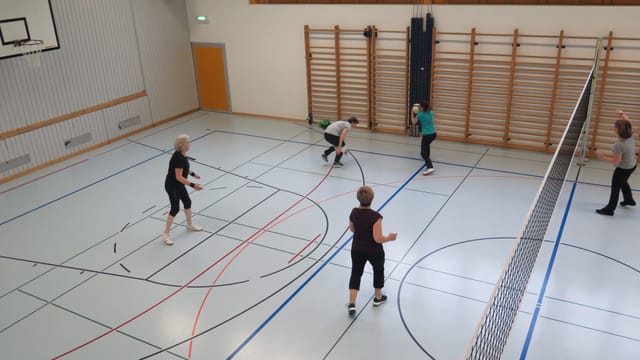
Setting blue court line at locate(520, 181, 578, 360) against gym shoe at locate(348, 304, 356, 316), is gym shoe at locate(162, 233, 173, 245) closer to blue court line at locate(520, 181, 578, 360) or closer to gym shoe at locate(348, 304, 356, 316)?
gym shoe at locate(348, 304, 356, 316)

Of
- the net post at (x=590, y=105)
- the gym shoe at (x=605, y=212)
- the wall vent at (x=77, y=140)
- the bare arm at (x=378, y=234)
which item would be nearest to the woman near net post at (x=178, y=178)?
the bare arm at (x=378, y=234)

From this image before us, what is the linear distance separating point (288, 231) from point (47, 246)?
3.90 m

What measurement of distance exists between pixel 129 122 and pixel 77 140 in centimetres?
162

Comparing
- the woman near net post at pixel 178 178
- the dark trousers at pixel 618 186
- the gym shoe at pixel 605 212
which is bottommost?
the gym shoe at pixel 605 212

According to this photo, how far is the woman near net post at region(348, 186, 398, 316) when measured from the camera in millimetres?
5785

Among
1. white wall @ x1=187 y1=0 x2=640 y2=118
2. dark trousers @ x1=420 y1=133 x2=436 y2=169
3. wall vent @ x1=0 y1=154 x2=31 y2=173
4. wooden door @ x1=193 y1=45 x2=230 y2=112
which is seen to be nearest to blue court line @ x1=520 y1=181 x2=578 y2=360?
dark trousers @ x1=420 y1=133 x2=436 y2=169

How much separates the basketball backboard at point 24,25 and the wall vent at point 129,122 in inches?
100

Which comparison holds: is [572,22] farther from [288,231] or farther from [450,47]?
[288,231]

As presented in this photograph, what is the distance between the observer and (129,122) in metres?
13.8

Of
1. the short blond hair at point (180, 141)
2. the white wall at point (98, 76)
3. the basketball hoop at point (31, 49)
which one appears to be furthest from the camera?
the white wall at point (98, 76)

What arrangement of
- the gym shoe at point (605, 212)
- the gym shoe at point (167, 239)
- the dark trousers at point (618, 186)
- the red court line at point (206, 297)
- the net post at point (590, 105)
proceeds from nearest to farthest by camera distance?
the red court line at point (206, 297), the gym shoe at point (167, 239), the dark trousers at point (618, 186), the gym shoe at point (605, 212), the net post at point (590, 105)

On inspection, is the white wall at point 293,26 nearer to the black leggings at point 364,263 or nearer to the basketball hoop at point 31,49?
the basketball hoop at point 31,49

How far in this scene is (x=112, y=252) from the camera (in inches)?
323

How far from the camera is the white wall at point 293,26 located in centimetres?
1075
